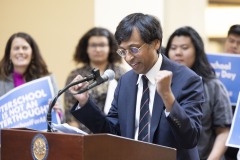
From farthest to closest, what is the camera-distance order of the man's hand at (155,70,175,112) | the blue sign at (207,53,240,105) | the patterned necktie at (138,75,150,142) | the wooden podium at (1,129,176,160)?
the blue sign at (207,53,240,105) < the patterned necktie at (138,75,150,142) < the man's hand at (155,70,175,112) < the wooden podium at (1,129,176,160)

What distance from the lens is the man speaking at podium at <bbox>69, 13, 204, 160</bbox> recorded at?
10.2 ft

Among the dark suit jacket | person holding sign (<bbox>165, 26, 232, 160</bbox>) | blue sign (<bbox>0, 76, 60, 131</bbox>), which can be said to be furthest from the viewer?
blue sign (<bbox>0, 76, 60, 131</bbox>)

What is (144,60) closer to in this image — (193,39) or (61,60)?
(193,39)

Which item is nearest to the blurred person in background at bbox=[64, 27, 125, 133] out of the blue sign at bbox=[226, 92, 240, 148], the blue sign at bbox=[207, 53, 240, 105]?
the blue sign at bbox=[207, 53, 240, 105]

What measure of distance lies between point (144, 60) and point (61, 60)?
12.9 ft

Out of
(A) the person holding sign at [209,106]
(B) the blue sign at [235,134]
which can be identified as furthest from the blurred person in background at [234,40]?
(B) the blue sign at [235,134]

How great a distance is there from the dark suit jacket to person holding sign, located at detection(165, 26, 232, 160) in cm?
132

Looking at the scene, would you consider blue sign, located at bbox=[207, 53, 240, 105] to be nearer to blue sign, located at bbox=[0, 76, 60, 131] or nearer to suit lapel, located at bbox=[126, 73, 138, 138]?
blue sign, located at bbox=[0, 76, 60, 131]

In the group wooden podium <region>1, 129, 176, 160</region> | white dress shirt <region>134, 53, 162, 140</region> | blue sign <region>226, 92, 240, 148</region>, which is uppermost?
white dress shirt <region>134, 53, 162, 140</region>

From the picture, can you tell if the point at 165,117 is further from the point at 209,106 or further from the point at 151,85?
the point at 209,106

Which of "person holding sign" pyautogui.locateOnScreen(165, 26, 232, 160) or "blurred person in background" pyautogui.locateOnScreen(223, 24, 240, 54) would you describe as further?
"blurred person in background" pyautogui.locateOnScreen(223, 24, 240, 54)

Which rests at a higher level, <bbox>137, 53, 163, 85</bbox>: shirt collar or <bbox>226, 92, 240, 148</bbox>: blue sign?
<bbox>137, 53, 163, 85</bbox>: shirt collar

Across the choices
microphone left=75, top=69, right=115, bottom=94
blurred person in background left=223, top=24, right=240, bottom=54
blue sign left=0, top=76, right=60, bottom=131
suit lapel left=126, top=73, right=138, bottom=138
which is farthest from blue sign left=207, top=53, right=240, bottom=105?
microphone left=75, top=69, right=115, bottom=94

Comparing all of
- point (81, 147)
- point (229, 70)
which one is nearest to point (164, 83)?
point (81, 147)
